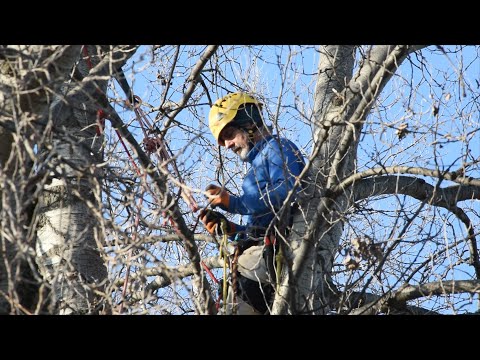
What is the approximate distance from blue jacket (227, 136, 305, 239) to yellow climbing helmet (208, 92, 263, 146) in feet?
1.27

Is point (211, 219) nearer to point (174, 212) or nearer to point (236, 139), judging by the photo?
point (236, 139)

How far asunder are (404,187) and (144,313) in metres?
2.44

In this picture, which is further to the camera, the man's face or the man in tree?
the man's face

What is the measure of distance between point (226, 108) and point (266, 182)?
2.36 ft

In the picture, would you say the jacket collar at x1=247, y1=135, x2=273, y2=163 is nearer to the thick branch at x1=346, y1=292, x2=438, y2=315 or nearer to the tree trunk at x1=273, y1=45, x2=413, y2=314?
the tree trunk at x1=273, y1=45, x2=413, y2=314

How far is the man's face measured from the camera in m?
6.88

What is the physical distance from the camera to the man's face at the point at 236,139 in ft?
22.6

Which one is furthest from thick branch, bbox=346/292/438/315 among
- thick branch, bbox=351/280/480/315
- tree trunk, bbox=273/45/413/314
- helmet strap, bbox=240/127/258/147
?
helmet strap, bbox=240/127/258/147

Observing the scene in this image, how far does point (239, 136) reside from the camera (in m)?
6.90

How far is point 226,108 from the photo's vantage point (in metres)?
6.79

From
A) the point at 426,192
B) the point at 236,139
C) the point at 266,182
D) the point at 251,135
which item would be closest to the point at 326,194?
the point at 266,182
